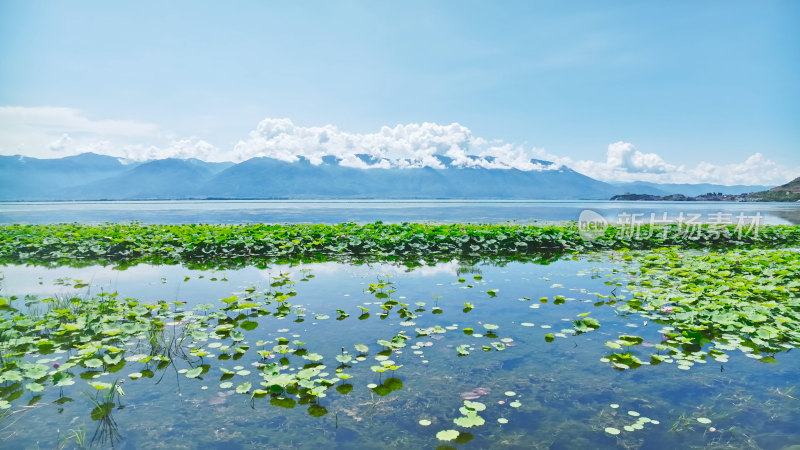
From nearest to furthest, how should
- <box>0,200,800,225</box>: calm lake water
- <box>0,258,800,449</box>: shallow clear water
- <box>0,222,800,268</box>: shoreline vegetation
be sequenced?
<box>0,258,800,449</box>: shallow clear water < <box>0,222,800,268</box>: shoreline vegetation < <box>0,200,800,225</box>: calm lake water

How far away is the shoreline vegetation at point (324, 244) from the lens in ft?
50.3

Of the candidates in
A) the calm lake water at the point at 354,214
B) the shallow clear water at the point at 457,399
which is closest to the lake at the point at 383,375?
the shallow clear water at the point at 457,399

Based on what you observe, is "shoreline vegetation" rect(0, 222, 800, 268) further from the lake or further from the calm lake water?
the calm lake water

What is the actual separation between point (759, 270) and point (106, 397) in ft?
44.5

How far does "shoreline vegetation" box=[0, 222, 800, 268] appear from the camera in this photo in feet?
50.3

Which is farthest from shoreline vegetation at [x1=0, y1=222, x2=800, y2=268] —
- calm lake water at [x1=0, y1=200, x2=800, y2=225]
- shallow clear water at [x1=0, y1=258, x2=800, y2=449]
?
calm lake water at [x1=0, y1=200, x2=800, y2=225]

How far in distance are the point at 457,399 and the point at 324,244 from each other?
42.7ft

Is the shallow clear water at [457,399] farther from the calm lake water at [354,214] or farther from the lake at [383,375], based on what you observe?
the calm lake water at [354,214]

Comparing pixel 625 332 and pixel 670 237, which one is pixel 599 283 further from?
pixel 670 237

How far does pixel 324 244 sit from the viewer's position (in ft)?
56.0

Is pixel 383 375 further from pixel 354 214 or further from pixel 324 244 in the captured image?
pixel 354 214

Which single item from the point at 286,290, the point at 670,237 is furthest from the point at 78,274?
the point at 670,237

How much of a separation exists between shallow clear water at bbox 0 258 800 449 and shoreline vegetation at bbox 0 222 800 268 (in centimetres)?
733

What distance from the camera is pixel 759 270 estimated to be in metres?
10.5
